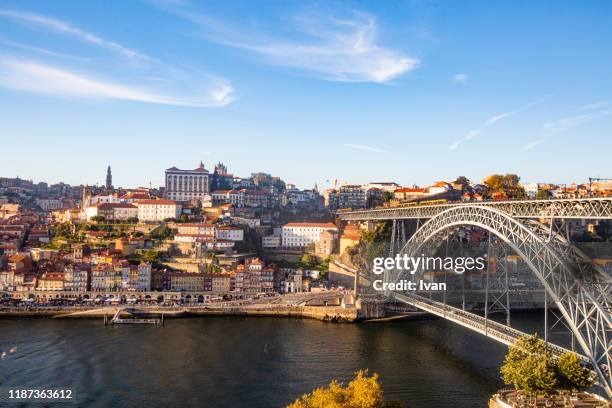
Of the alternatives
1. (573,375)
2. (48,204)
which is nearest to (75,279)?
(573,375)

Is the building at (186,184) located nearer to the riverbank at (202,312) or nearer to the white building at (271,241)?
the white building at (271,241)

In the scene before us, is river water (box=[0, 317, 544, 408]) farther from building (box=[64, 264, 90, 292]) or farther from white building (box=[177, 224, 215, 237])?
white building (box=[177, 224, 215, 237])

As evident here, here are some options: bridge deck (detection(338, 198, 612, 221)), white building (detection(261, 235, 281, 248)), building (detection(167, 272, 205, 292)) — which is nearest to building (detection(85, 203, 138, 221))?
white building (detection(261, 235, 281, 248))

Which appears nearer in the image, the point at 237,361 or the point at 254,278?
the point at 237,361

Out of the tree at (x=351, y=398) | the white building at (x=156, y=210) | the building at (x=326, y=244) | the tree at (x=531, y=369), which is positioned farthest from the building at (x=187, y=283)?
the tree at (x=351, y=398)

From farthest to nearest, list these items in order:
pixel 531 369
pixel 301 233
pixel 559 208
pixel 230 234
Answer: pixel 301 233 < pixel 230 234 < pixel 559 208 < pixel 531 369

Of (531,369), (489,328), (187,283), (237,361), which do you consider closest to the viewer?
(531,369)

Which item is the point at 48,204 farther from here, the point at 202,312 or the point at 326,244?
the point at 202,312
